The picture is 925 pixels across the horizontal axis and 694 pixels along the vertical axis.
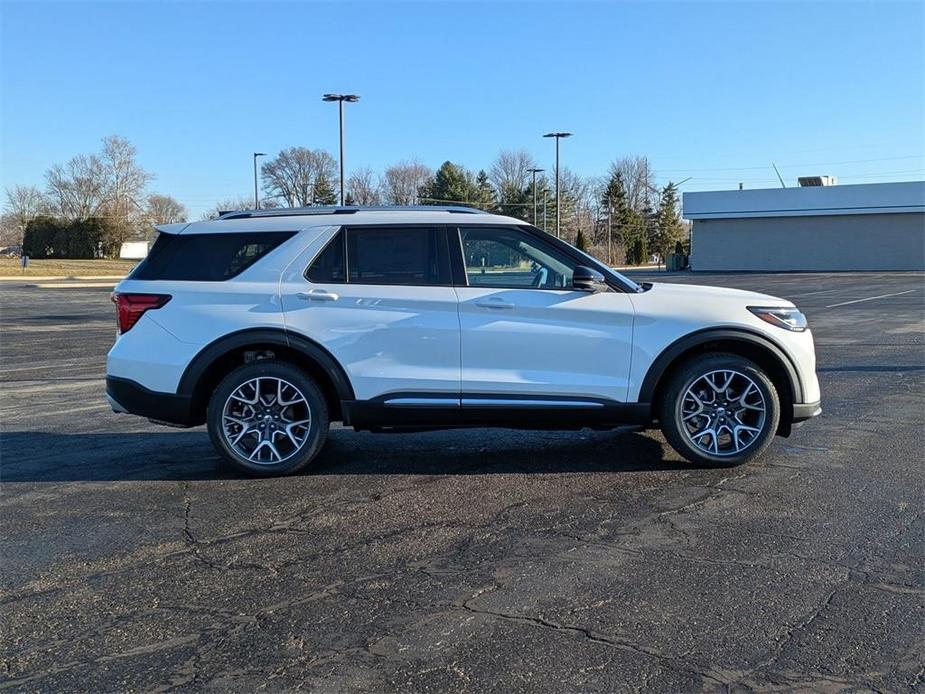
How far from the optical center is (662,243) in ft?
295

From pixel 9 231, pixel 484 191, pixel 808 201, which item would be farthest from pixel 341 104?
pixel 9 231

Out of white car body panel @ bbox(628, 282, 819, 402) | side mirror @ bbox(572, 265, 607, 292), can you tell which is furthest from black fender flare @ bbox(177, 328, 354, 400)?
white car body panel @ bbox(628, 282, 819, 402)

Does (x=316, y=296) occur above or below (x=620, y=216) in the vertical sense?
below

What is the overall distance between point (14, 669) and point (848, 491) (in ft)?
15.7

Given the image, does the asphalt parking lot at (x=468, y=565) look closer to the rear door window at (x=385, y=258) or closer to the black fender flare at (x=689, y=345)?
the black fender flare at (x=689, y=345)

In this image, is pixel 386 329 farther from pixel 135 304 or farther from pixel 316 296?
pixel 135 304

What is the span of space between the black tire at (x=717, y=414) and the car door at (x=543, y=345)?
387mm

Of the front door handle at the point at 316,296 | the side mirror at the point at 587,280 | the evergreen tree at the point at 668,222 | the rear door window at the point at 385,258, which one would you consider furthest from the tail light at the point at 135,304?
the evergreen tree at the point at 668,222

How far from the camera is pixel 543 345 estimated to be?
5551 mm

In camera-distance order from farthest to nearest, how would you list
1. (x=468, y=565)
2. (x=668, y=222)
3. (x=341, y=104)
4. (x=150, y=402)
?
(x=668, y=222) < (x=341, y=104) < (x=150, y=402) < (x=468, y=565)

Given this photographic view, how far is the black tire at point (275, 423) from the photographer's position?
221 inches

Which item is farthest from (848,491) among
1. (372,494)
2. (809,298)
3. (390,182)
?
(390,182)

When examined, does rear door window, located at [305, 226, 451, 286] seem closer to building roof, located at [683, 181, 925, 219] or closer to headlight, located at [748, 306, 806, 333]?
headlight, located at [748, 306, 806, 333]

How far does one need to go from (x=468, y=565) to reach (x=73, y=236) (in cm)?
8452
